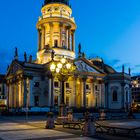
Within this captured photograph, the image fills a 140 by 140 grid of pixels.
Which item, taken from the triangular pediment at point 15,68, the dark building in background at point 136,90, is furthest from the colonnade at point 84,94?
the dark building in background at point 136,90

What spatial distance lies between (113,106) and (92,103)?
8.10 meters

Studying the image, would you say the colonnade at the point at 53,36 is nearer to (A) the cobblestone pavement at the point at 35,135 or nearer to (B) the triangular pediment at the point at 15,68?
(B) the triangular pediment at the point at 15,68

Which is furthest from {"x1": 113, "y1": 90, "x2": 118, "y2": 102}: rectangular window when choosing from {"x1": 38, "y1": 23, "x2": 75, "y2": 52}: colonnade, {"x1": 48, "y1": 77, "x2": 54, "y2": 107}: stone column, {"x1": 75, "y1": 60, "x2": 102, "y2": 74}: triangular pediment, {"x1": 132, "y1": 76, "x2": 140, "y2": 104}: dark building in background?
{"x1": 132, "y1": 76, "x2": 140, "y2": 104}: dark building in background

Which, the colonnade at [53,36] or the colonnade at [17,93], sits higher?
the colonnade at [53,36]

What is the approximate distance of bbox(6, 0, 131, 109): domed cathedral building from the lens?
68062 mm

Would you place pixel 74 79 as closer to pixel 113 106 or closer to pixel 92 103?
pixel 92 103

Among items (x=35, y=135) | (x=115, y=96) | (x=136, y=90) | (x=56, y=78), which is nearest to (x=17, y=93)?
(x=56, y=78)

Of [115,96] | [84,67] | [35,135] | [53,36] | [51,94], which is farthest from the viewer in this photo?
[115,96]

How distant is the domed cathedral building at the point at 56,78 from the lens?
223 feet

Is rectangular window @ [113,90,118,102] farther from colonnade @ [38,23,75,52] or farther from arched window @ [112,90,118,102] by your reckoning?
colonnade @ [38,23,75,52]

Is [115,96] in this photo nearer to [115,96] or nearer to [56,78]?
[115,96]

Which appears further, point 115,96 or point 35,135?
point 115,96

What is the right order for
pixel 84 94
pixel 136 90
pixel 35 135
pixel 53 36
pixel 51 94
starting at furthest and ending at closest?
1. pixel 136 90
2. pixel 53 36
3. pixel 84 94
4. pixel 51 94
5. pixel 35 135

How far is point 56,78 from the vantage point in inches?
2717
